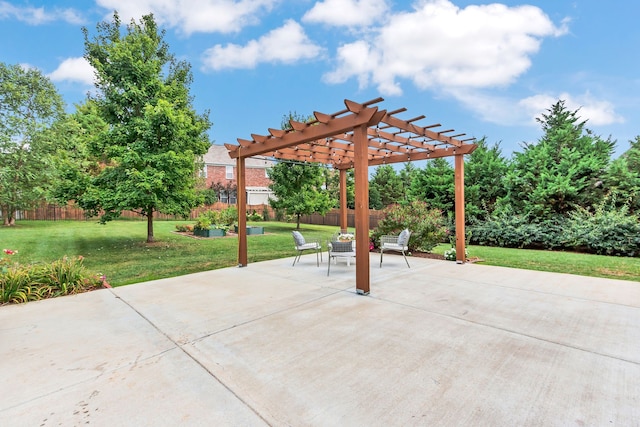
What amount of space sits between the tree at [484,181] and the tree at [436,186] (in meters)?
0.59

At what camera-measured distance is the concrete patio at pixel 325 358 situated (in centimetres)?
194

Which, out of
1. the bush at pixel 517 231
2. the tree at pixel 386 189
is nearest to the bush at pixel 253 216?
the tree at pixel 386 189

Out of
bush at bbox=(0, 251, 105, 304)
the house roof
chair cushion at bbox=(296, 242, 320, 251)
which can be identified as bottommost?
bush at bbox=(0, 251, 105, 304)

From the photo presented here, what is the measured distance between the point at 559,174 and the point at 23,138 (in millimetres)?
24720

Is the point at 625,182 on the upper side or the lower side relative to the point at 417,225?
upper

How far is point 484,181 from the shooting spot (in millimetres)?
11469

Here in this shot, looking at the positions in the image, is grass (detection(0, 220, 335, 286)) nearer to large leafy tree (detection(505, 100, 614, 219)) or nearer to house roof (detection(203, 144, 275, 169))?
large leafy tree (detection(505, 100, 614, 219))

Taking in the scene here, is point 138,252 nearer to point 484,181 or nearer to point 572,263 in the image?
point 572,263

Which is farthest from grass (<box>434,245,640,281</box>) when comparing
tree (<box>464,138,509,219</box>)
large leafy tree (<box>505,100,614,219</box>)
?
tree (<box>464,138,509,219</box>)

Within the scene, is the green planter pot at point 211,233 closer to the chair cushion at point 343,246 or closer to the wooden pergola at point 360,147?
the wooden pergola at point 360,147

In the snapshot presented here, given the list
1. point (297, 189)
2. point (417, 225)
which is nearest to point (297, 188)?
point (297, 189)

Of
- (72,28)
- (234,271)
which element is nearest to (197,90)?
(72,28)

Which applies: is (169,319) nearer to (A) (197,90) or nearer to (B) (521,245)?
(B) (521,245)

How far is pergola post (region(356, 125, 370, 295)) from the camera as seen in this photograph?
4.57m
